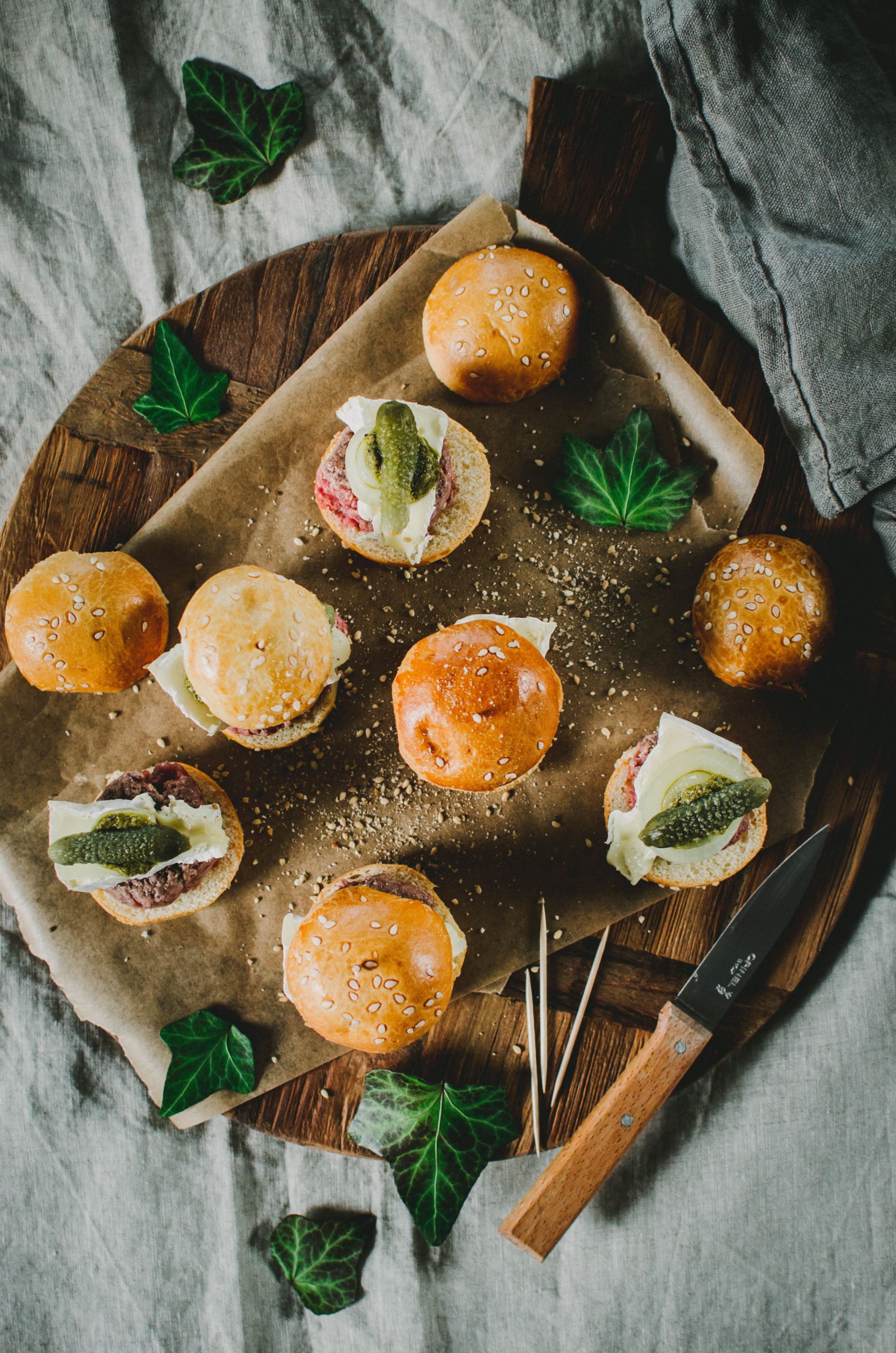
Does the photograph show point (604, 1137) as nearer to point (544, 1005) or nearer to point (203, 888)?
point (544, 1005)

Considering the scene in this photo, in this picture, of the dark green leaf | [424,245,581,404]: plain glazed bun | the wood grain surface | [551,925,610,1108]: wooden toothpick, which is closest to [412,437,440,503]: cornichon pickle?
[424,245,581,404]: plain glazed bun

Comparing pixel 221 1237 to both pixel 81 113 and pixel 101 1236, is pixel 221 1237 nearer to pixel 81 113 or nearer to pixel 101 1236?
→ pixel 101 1236

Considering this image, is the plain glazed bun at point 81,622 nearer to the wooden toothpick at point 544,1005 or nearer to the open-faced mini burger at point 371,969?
the open-faced mini burger at point 371,969

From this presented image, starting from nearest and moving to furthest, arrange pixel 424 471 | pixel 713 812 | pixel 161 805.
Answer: pixel 713 812, pixel 424 471, pixel 161 805

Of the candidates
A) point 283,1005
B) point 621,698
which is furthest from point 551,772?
point 283,1005

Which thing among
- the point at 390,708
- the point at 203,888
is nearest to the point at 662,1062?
the point at 390,708

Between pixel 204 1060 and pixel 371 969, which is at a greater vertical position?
pixel 371 969

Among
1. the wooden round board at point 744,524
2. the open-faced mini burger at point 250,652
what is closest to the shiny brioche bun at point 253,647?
the open-faced mini burger at point 250,652

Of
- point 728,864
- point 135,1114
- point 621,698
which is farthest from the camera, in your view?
point 135,1114
